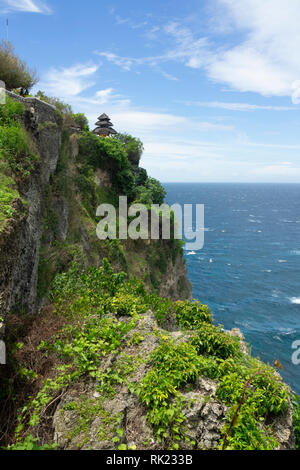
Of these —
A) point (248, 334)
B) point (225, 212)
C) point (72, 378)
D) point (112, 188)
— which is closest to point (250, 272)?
point (248, 334)

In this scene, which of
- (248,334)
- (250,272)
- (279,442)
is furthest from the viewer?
(250,272)

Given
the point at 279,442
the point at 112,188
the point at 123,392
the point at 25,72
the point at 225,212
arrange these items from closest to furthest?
1. the point at 279,442
2. the point at 123,392
3. the point at 25,72
4. the point at 112,188
5. the point at 225,212

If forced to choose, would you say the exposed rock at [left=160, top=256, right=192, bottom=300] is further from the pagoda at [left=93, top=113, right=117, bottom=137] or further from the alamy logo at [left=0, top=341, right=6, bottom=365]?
the alamy logo at [left=0, top=341, right=6, bottom=365]

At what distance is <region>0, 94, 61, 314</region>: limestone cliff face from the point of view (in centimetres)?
721

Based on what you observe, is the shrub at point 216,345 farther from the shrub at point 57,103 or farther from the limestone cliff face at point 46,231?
the shrub at point 57,103

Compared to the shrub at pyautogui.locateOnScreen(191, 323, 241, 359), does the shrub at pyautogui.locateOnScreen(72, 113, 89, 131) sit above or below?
above

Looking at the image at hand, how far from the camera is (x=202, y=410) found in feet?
21.5

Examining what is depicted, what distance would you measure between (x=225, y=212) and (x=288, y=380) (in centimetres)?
11268

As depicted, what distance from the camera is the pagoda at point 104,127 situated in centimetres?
4494

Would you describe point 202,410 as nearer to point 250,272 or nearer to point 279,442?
point 279,442

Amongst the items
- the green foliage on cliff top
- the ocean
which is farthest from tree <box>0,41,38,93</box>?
the ocean

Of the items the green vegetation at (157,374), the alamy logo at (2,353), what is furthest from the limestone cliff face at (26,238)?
the green vegetation at (157,374)

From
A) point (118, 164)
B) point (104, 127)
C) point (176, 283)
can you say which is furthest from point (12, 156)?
point (104, 127)

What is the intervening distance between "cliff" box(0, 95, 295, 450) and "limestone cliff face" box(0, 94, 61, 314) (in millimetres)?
52
